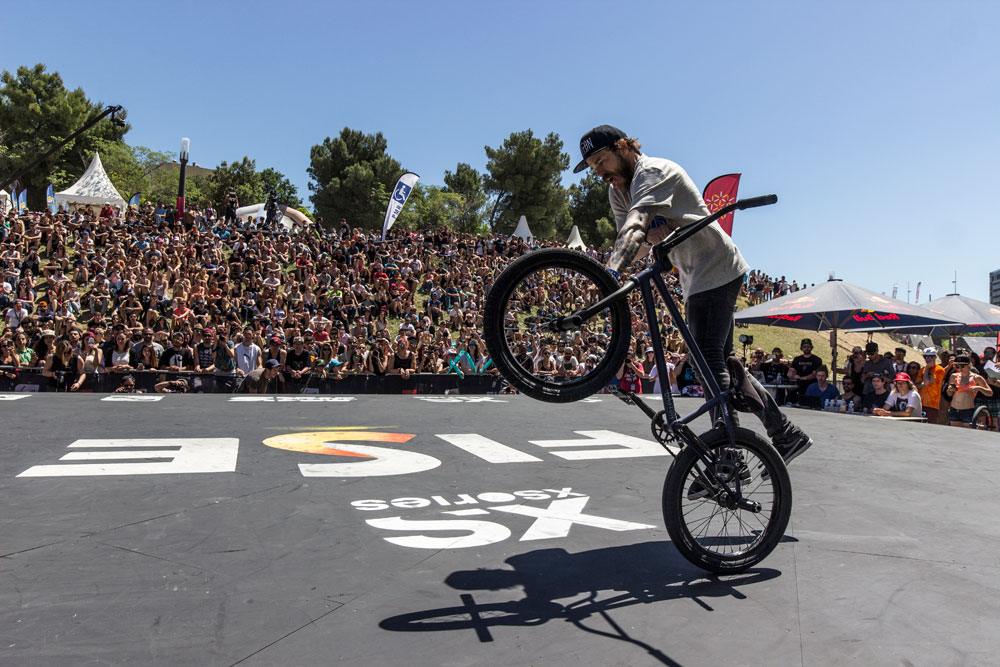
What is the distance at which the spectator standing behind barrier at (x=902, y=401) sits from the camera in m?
10.1

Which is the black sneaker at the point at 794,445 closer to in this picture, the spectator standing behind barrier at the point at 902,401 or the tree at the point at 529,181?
the spectator standing behind barrier at the point at 902,401

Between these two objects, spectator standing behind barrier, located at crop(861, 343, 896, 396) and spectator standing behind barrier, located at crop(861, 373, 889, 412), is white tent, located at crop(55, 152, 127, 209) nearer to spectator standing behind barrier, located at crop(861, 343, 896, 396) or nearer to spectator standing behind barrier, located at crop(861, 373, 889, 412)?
spectator standing behind barrier, located at crop(861, 343, 896, 396)

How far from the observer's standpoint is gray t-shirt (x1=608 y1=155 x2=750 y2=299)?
328cm

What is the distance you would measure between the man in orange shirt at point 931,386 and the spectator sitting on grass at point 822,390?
1.45 m

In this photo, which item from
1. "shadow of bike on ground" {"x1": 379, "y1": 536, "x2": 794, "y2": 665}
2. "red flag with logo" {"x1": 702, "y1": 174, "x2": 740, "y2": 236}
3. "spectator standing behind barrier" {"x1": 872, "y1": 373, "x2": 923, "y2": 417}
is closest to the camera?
"shadow of bike on ground" {"x1": 379, "y1": 536, "x2": 794, "y2": 665}

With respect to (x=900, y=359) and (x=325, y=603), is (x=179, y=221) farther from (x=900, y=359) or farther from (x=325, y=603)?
(x=325, y=603)

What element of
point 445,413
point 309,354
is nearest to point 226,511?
point 445,413

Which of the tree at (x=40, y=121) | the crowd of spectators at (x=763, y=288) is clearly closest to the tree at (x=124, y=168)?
the tree at (x=40, y=121)

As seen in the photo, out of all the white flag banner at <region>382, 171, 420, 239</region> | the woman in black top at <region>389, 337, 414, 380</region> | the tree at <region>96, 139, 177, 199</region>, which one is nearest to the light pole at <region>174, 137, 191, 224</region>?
the white flag banner at <region>382, 171, 420, 239</region>

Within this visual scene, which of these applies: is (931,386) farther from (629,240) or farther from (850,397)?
(629,240)

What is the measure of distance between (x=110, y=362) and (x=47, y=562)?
391 inches

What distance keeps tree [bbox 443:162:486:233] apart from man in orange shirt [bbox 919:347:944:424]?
2155 inches

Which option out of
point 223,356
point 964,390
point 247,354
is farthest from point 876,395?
point 223,356

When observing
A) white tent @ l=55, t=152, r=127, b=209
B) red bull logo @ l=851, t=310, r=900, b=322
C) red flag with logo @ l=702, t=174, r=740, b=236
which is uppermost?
white tent @ l=55, t=152, r=127, b=209
